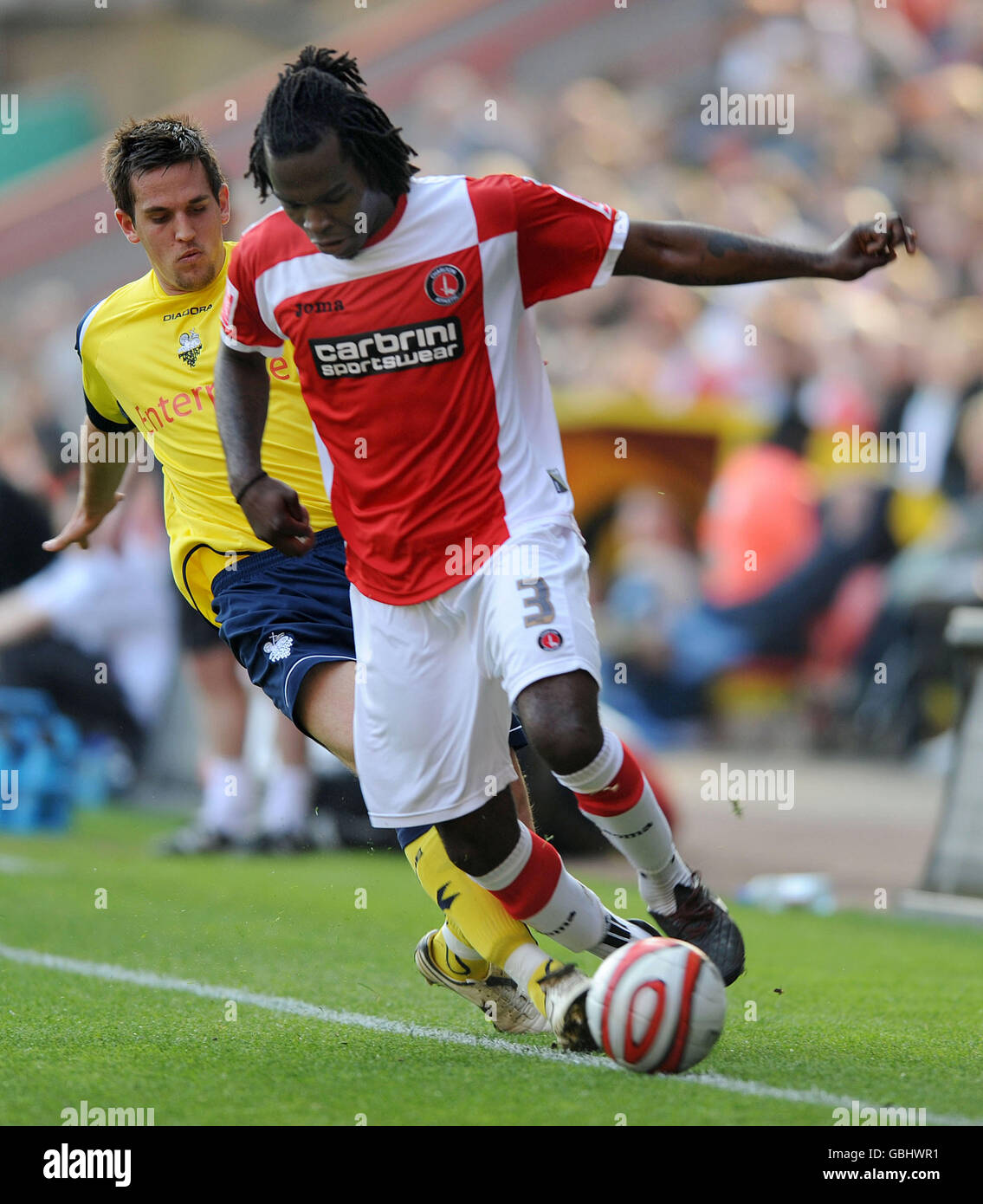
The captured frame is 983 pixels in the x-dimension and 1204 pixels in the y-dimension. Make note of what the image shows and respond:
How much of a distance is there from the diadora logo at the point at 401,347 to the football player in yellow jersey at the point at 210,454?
0.83 m

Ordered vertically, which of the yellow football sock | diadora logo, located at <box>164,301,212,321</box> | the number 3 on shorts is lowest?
the yellow football sock

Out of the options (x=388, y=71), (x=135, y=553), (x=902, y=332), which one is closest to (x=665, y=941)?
(x=135, y=553)

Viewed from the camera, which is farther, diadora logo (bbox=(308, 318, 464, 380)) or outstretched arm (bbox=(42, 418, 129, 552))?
outstretched arm (bbox=(42, 418, 129, 552))

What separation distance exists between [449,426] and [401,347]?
24 cm

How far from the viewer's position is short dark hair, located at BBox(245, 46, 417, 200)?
14.1 feet

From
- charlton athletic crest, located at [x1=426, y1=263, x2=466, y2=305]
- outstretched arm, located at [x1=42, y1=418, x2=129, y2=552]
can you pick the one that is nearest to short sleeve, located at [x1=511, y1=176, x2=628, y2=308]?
charlton athletic crest, located at [x1=426, y1=263, x2=466, y2=305]

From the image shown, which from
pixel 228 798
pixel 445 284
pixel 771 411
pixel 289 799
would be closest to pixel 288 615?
pixel 445 284

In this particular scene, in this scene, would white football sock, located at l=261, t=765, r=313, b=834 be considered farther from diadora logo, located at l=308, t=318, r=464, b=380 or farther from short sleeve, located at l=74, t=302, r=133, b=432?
diadora logo, located at l=308, t=318, r=464, b=380

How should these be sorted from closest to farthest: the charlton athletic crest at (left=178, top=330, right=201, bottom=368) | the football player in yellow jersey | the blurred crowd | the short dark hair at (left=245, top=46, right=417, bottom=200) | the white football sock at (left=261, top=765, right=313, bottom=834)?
the short dark hair at (left=245, top=46, right=417, bottom=200), the football player in yellow jersey, the charlton athletic crest at (left=178, top=330, right=201, bottom=368), the white football sock at (left=261, top=765, right=313, bottom=834), the blurred crowd

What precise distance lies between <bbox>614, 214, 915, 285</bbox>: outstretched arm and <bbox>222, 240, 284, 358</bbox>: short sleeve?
39.2 inches

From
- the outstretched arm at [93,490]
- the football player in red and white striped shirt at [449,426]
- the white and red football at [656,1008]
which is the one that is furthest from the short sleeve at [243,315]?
the white and red football at [656,1008]

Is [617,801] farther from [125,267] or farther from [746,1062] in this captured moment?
[125,267]

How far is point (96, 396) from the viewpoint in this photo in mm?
5750

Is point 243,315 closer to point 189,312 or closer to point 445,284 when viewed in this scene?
point 445,284
